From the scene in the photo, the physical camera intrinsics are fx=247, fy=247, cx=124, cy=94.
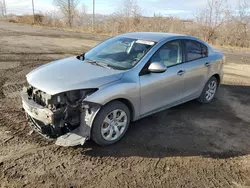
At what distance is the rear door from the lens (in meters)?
4.98

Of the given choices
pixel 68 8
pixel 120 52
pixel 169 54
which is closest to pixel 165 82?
pixel 169 54

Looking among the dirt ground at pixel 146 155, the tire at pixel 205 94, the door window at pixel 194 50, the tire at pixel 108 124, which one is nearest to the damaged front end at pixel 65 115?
the tire at pixel 108 124

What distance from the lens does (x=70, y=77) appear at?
12.1 ft

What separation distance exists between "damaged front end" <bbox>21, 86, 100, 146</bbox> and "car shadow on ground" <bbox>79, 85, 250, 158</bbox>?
370 millimetres

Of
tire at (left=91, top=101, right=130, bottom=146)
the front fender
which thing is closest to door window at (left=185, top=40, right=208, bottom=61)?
the front fender

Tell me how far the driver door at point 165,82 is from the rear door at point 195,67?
0.18m

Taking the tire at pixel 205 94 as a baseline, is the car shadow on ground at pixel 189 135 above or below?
below

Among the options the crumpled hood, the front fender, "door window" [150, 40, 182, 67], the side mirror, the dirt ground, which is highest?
"door window" [150, 40, 182, 67]

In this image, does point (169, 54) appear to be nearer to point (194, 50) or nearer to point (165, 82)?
point (165, 82)

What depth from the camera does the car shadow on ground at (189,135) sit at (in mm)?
3785

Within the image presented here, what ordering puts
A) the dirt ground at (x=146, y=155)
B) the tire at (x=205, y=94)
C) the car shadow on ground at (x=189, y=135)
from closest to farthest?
the dirt ground at (x=146, y=155)
the car shadow on ground at (x=189, y=135)
the tire at (x=205, y=94)

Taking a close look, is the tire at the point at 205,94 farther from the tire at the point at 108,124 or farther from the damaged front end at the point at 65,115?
the damaged front end at the point at 65,115

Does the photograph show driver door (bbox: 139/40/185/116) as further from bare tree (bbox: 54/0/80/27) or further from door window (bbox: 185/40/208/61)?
bare tree (bbox: 54/0/80/27)

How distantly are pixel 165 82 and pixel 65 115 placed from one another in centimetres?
190
